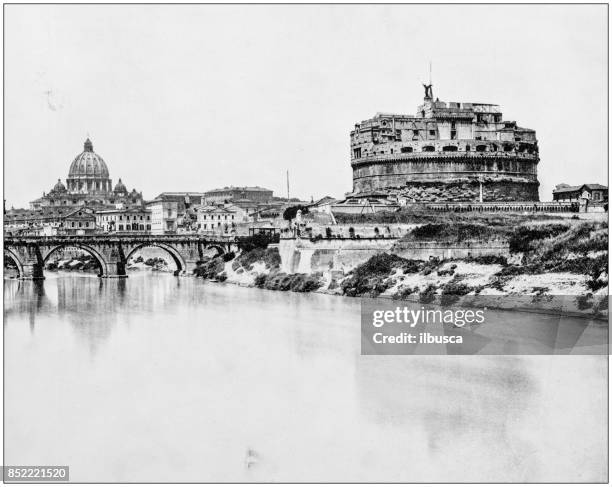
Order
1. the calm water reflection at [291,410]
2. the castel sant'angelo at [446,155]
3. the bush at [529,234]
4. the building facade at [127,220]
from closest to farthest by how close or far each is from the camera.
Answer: the calm water reflection at [291,410] < the bush at [529,234] < the castel sant'angelo at [446,155] < the building facade at [127,220]

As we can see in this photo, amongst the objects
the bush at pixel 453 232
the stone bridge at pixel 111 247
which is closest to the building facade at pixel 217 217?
the stone bridge at pixel 111 247

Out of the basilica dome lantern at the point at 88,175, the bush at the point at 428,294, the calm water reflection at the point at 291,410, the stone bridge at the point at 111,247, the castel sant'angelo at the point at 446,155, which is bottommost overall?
the calm water reflection at the point at 291,410

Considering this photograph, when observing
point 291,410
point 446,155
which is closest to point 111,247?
point 446,155

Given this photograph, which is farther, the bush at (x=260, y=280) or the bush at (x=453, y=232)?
the bush at (x=260, y=280)

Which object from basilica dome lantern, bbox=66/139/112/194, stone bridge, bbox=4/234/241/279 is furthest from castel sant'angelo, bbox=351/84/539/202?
basilica dome lantern, bbox=66/139/112/194

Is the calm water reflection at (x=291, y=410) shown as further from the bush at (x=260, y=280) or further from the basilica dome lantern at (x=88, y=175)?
the basilica dome lantern at (x=88, y=175)

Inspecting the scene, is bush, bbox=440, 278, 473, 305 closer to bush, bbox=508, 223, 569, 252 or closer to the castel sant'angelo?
bush, bbox=508, 223, 569, 252

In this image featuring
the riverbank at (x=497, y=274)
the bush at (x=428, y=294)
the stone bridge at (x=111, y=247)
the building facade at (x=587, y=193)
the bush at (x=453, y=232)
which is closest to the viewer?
the riverbank at (x=497, y=274)
